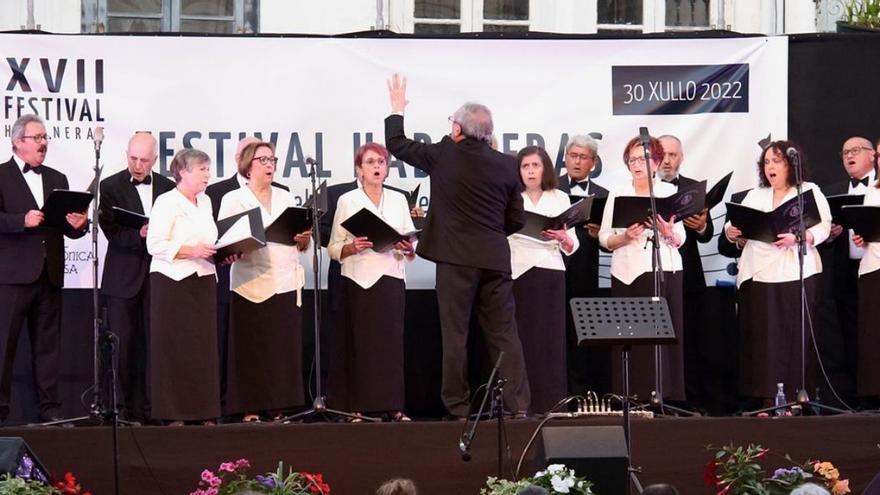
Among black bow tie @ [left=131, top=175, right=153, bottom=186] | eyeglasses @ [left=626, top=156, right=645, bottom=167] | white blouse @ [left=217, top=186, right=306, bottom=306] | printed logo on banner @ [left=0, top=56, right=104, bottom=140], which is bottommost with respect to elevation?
white blouse @ [left=217, top=186, right=306, bottom=306]

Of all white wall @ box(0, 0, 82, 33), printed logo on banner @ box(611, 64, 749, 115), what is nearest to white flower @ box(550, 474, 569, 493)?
printed logo on banner @ box(611, 64, 749, 115)

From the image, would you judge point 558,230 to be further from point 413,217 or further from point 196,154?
point 196,154

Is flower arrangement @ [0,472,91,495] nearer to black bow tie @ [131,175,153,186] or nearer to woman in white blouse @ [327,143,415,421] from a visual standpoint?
woman in white blouse @ [327,143,415,421]

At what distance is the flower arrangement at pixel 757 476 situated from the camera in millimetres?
7246

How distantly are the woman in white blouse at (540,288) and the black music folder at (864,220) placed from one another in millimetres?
1637

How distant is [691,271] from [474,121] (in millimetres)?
2150

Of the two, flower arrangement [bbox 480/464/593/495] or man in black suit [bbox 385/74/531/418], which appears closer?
flower arrangement [bbox 480/464/593/495]

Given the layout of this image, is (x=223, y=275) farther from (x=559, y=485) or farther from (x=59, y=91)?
(x=559, y=485)

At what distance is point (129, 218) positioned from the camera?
8.76m

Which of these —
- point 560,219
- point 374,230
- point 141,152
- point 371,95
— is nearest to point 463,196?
point 374,230

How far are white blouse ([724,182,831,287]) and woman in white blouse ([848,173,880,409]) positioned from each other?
10.6 inches

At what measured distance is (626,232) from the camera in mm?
9266

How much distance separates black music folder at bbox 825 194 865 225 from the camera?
9484 mm

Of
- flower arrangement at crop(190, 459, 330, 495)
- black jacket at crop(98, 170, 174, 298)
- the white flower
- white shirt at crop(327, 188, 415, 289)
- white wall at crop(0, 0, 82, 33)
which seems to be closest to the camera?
the white flower
